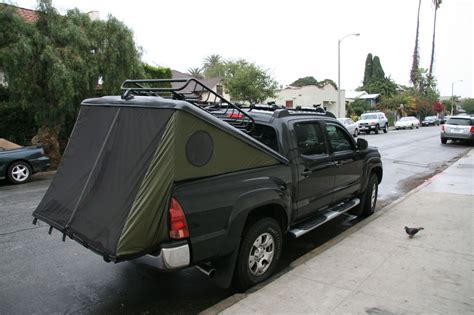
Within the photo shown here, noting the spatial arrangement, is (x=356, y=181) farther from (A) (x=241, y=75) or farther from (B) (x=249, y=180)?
(A) (x=241, y=75)

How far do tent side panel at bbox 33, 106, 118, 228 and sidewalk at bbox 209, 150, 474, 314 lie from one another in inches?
72.9

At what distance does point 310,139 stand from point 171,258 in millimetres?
2555

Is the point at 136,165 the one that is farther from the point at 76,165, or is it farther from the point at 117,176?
the point at 76,165

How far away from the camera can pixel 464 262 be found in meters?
4.51

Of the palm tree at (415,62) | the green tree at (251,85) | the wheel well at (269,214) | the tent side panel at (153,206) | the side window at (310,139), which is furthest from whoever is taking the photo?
the palm tree at (415,62)

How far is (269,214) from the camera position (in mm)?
4180

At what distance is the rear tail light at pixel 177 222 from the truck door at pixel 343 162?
9.24ft

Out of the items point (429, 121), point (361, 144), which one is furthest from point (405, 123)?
point (361, 144)

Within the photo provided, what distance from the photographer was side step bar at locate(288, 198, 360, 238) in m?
4.59

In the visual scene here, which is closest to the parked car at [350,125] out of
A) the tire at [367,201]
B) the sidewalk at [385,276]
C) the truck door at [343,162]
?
the tire at [367,201]

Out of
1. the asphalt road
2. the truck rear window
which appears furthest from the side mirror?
the truck rear window

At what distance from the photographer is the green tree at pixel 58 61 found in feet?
39.4

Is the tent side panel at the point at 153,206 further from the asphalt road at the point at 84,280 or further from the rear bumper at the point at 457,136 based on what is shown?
the rear bumper at the point at 457,136

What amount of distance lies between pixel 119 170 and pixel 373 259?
3.10 meters
